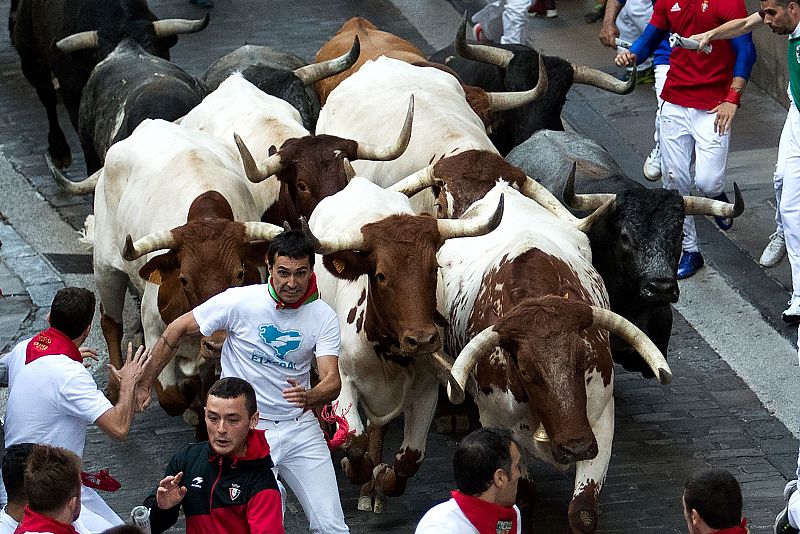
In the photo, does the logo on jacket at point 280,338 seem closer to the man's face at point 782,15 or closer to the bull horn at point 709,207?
the bull horn at point 709,207

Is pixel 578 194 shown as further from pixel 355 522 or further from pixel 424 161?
pixel 355 522

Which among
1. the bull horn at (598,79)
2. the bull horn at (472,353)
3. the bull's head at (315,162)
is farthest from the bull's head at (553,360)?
the bull horn at (598,79)

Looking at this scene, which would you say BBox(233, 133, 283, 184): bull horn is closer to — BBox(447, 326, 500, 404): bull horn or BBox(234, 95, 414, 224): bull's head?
BBox(234, 95, 414, 224): bull's head

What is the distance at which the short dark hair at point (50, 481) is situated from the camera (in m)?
5.18

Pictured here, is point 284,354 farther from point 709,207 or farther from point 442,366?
point 709,207

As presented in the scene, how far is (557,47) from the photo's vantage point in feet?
54.1

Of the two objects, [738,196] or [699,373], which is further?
[699,373]

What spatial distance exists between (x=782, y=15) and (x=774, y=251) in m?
2.38

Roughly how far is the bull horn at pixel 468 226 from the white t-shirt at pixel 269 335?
47.1 inches

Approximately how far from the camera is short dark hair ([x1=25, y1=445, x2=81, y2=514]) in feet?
17.0

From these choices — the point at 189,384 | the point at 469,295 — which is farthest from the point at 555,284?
the point at 189,384

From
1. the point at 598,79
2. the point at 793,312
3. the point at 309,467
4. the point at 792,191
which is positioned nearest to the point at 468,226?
the point at 309,467

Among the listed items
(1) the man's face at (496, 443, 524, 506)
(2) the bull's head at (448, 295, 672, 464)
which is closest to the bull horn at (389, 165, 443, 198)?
(2) the bull's head at (448, 295, 672, 464)

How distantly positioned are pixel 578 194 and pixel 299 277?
140 inches
